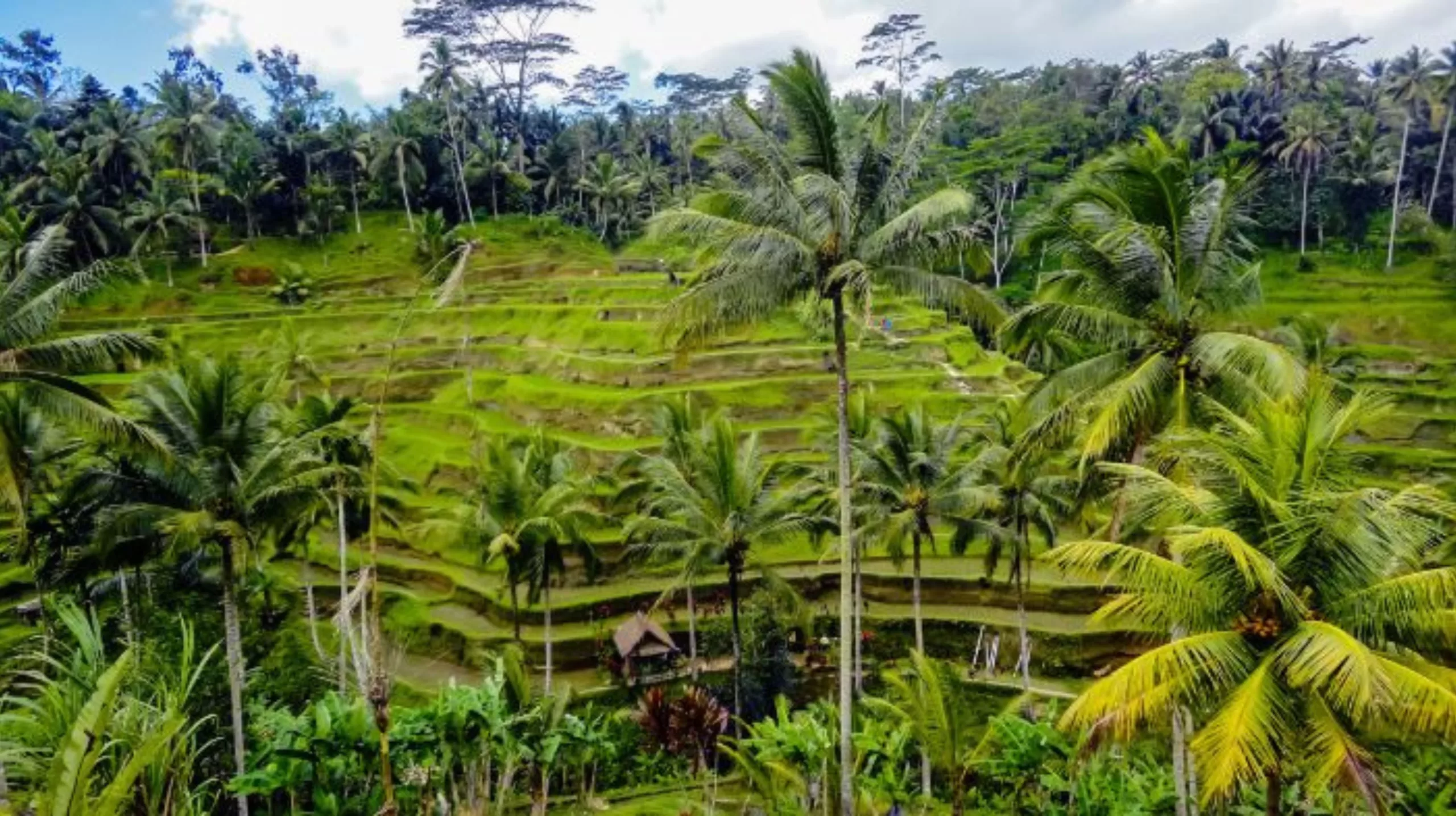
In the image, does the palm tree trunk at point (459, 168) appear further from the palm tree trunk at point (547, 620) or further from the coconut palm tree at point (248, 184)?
the palm tree trunk at point (547, 620)

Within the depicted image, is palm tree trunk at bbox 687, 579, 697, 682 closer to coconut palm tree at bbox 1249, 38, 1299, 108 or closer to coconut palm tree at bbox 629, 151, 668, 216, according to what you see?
coconut palm tree at bbox 629, 151, 668, 216

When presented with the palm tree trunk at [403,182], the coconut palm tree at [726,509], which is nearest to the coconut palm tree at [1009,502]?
the coconut palm tree at [726,509]

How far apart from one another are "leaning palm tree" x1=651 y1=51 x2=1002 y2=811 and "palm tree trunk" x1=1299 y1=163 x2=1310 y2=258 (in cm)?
5400

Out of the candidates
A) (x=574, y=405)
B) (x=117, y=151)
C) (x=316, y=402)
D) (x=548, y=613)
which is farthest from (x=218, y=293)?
(x=548, y=613)

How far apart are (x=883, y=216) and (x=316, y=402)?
1721cm

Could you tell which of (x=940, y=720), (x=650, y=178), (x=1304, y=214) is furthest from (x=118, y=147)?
(x=1304, y=214)

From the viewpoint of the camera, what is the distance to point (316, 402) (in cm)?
2431

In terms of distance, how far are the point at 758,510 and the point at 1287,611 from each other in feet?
42.5

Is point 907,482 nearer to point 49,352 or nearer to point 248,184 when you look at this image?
point 49,352

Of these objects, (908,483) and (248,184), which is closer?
(908,483)

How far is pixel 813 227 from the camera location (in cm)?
1340

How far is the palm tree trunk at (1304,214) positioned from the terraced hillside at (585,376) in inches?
90.6

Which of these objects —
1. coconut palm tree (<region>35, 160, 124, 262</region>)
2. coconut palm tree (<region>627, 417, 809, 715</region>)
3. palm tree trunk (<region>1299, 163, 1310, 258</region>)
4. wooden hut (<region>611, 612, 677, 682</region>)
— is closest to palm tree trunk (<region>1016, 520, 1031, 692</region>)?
coconut palm tree (<region>627, 417, 809, 715</region>)

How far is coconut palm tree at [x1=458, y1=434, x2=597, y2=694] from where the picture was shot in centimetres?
2248
